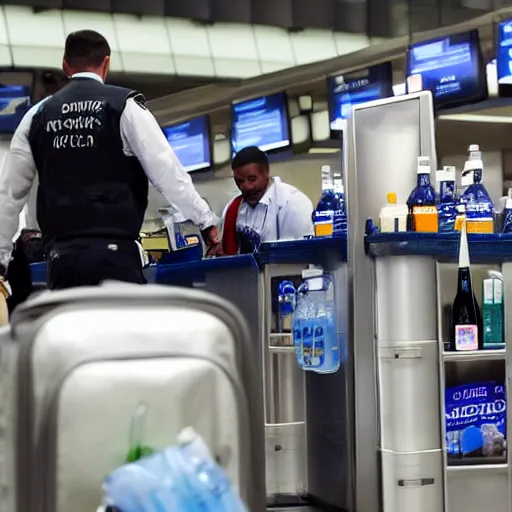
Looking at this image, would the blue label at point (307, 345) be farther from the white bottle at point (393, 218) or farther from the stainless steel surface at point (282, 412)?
the white bottle at point (393, 218)

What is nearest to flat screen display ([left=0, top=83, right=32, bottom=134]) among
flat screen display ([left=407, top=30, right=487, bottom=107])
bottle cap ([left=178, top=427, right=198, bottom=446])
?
flat screen display ([left=407, top=30, right=487, bottom=107])

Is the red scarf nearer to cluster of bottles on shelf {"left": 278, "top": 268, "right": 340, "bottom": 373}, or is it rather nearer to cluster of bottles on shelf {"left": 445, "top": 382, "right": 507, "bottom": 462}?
cluster of bottles on shelf {"left": 278, "top": 268, "right": 340, "bottom": 373}

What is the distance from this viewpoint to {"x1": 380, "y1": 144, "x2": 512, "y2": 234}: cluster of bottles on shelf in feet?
10.6

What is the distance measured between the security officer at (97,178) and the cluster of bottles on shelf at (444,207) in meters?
0.69

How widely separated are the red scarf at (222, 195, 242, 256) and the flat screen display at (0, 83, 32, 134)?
340 cm

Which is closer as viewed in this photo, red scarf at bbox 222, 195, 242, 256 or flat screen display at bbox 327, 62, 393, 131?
red scarf at bbox 222, 195, 242, 256

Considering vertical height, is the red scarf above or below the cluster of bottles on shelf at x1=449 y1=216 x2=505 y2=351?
above

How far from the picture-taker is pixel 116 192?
304 centimetres

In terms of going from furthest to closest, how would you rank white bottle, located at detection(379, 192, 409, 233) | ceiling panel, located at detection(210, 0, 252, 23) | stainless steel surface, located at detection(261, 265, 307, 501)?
ceiling panel, located at detection(210, 0, 252, 23), stainless steel surface, located at detection(261, 265, 307, 501), white bottle, located at detection(379, 192, 409, 233)

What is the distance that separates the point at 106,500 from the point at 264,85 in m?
6.51

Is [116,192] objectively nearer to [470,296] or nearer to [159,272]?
[470,296]

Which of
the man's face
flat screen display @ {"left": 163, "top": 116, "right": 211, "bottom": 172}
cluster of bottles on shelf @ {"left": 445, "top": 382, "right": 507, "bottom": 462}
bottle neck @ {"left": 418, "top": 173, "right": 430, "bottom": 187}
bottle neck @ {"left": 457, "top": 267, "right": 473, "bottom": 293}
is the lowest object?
cluster of bottles on shelf @ {"left": 445, "top": 382, "right": 507, "bottom": 462}

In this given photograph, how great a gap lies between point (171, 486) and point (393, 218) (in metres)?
1.79

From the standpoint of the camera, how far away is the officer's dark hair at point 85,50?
3.15 metres
